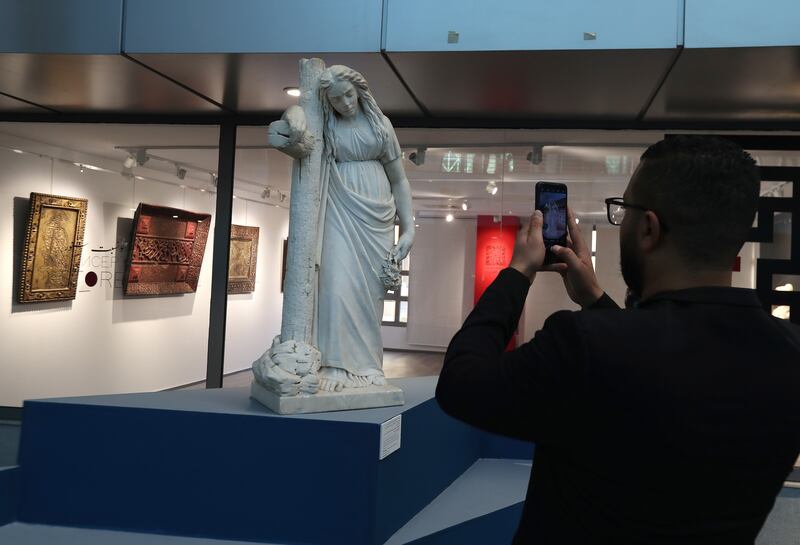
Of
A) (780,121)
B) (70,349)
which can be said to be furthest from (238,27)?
(780,121)

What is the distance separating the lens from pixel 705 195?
3.32 feet

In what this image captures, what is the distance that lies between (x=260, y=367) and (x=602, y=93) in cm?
294

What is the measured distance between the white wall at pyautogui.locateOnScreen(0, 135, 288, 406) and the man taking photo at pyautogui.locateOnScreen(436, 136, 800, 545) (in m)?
4.52

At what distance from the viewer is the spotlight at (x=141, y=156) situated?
5734mm

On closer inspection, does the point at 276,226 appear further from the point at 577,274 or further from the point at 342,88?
the point at 577,274

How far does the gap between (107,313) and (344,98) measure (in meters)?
3.83

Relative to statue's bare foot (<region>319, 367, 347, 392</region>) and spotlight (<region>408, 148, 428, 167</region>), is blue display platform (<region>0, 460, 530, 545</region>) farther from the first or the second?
spotlight (<region>408, 148, 428, 167</region>)

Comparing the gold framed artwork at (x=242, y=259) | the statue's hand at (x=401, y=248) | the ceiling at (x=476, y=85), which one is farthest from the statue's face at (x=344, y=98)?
the gold framed artwork at (x=242, y=259)

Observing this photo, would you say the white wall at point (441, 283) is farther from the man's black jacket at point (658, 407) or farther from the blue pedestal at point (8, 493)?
the man's black jacket at point (658, 407)

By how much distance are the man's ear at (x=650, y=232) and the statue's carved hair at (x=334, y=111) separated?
86.7 inches

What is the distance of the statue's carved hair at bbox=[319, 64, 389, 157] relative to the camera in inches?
118

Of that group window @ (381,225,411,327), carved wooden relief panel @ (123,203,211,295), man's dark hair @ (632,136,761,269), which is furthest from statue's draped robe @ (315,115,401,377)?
carved wooden relief panel @ (123,203,211,295)

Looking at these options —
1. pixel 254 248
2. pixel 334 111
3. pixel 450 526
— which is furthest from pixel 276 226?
pixel 450 526

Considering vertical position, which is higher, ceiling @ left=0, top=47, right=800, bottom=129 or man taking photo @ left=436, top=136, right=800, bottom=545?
ceiling @ left=0, top=47, right=800, bottom=129
